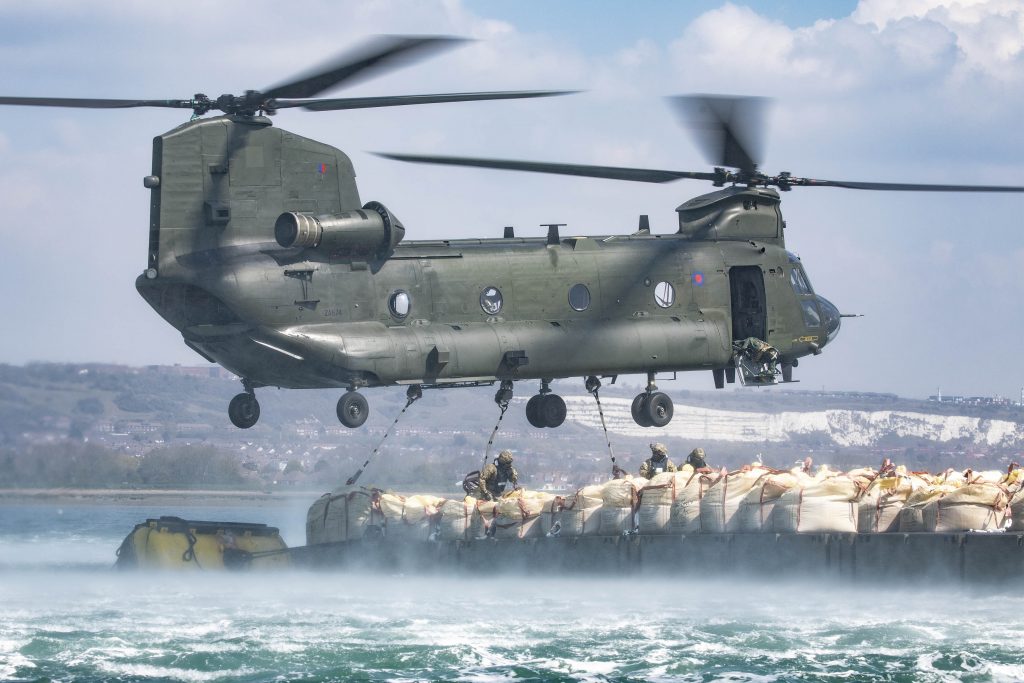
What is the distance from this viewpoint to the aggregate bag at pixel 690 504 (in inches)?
1059

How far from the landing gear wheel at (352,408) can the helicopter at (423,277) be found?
31 millimetres

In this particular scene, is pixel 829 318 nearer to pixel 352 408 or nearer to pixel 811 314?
pixel 811 314

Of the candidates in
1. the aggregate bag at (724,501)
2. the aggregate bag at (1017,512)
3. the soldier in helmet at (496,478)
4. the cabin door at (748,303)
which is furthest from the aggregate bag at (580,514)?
the aggregate bag at (1017,512)

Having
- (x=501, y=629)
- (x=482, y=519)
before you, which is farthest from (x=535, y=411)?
(x=501, y=629)

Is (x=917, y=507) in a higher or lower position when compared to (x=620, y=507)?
lower

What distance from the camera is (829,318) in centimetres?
3122

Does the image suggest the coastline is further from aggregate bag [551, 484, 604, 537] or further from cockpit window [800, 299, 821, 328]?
cockpit window [800, 299, 821, 328]

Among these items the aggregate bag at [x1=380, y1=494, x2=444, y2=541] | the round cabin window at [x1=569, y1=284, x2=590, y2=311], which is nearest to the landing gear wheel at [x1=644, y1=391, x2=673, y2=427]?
the round cabin window at [x1=569, y1=284, x2=590, y2=311]

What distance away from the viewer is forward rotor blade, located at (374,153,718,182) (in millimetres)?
26094

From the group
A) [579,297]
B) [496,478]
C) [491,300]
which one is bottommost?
[496,478]

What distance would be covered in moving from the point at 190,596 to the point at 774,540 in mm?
9691

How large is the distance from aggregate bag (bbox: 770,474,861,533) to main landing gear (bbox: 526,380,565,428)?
4.90 m

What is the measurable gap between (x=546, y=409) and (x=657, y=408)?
197cm

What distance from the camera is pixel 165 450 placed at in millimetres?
51125
